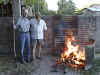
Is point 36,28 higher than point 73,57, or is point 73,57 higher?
point 36,28

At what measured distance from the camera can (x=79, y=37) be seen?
27.0 ft

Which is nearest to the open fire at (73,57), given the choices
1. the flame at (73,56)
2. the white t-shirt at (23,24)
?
the flame at (73,56)

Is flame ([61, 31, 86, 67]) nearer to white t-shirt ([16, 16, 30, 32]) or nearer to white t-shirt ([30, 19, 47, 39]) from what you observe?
white t-shirt ([30, 19, 47, 39])

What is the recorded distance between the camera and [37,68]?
650 cm

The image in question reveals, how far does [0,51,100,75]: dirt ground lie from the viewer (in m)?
6.03

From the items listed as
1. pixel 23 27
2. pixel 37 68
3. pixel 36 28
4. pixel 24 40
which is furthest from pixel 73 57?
pixel 23 27

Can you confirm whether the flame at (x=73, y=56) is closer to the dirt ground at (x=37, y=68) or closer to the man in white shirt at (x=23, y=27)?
the dirt ground at (x=37, y=68)

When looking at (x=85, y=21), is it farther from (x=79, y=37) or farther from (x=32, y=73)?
(x=32, y=73)

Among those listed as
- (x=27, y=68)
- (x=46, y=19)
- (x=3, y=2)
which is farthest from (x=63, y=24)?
(x=3, y=2)

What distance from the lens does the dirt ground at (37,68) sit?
603 centimetres

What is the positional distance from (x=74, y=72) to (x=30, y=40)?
8.52 feet

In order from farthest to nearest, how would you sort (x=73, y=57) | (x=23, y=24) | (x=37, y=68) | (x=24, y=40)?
(x=24, y=40)
(x=23, y=24)
(x=73, y=57)
(x=37, y=68)

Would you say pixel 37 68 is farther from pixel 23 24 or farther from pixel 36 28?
pixel 23 24

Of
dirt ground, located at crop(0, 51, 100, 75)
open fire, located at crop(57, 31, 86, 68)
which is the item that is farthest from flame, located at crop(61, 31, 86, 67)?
dirt ground, located at crop(0, 51, 100, 75)
